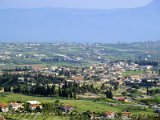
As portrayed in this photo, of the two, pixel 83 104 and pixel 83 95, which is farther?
pixel 83 95

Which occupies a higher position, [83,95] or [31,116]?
[31,116]

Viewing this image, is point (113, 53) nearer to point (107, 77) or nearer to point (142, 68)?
point (142, 68)

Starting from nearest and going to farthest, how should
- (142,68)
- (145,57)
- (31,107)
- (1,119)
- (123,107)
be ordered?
(1,119) → (31,107) → (123,107) → (142,68) → (145,57)

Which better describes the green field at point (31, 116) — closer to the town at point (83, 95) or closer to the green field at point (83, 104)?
the town at point (83, 95)

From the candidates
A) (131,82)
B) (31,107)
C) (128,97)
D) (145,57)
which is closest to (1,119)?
(31,107)

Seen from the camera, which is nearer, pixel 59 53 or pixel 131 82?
pixel 131 82

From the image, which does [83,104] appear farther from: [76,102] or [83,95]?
[83,95]

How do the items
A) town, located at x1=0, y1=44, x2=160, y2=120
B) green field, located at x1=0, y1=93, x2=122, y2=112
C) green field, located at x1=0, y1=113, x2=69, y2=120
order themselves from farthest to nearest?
1. green field, located at x1=0, y1=93, x2=122, y2=112
2. town, located at x1=0, y1=44, x2=160, y2=120
3. green field, located at x1=0, y1=113, x2=69, y2=120

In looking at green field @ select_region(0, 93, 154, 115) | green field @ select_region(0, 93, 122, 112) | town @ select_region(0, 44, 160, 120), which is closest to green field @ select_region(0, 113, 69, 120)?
town @ select_region(0, 44, 160, 120)

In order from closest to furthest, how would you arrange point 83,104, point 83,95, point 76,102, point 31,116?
point 31,116
point 83,104
point 76,102
point 83,95

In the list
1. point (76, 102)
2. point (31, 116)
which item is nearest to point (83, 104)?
point (76, 102)

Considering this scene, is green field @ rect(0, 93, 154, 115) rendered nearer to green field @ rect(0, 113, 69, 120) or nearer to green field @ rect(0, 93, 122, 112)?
green field @ rect(0, 93, 122, 112)
